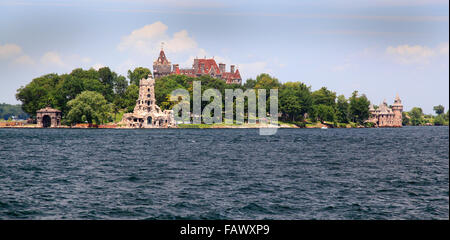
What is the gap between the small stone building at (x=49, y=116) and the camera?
507 ft

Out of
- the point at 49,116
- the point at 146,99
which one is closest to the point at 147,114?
the point at 146,99

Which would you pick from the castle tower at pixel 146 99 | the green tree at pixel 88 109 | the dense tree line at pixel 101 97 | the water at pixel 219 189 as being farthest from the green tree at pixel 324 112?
the water at pixel 219 189

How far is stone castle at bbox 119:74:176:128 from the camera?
157500 mm

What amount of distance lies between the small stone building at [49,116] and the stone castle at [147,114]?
21.7 metres

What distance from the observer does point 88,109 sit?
5664 inches

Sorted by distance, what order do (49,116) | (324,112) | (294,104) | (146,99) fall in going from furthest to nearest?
(324,112) < (294,104) < (146,99) < (49,116)

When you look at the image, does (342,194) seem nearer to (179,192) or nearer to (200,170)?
(179,192)

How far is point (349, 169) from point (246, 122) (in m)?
134

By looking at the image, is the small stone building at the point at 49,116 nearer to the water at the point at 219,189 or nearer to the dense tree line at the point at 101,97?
the dense tree line at the point at 101,97

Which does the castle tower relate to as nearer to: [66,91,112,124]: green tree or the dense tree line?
the dense tree line

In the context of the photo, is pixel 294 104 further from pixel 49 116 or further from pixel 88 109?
pixel 49 116

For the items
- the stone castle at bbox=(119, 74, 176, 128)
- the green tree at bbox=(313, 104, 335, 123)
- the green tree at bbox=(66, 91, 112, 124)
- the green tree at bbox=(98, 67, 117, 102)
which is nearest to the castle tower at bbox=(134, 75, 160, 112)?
the stone castle at bbox=(119, 74, 176, 128)

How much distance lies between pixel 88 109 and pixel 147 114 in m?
22.1
